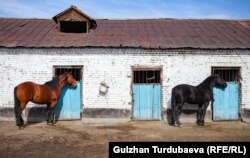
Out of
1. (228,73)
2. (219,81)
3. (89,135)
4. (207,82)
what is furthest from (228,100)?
(89,135)

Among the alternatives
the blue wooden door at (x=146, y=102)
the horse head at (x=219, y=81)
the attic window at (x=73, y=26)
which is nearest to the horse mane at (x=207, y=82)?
the horse head at (x=219, y=81)

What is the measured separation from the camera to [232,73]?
13.6 metres

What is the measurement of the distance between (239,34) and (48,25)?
1008cm

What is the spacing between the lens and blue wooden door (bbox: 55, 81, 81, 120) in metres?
13.1

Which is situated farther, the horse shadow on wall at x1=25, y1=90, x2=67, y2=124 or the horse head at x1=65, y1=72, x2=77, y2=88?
the horse shadow on wall at x1=25, y1=90, x2=67, y2=124

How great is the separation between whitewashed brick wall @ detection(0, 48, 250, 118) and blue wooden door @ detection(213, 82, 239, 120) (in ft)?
1.04

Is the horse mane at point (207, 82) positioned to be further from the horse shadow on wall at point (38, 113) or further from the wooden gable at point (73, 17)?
the horse shadow on wall at point (38, 113)

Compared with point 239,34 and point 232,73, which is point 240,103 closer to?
point 232,73

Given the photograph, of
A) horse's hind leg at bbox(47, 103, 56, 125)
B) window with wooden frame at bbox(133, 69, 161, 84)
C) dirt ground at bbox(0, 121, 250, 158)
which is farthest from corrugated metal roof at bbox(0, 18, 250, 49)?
dirt ground at bbox(0, 121, 250, 158)

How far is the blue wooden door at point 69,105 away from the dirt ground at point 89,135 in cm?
39

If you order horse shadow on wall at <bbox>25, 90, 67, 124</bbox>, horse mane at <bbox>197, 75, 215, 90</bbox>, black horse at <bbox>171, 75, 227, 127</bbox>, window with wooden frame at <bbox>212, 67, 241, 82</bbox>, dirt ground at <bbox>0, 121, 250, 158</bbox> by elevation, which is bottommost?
dirt ground at <bbox>0, 121, 250, 158</bbox>

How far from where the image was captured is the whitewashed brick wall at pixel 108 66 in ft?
43.0

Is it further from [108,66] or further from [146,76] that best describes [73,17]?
[146,76]

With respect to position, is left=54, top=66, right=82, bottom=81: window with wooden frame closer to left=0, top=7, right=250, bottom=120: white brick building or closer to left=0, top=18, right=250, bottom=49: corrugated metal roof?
left=0, top=7, right=250, bottom=120: white brick building
